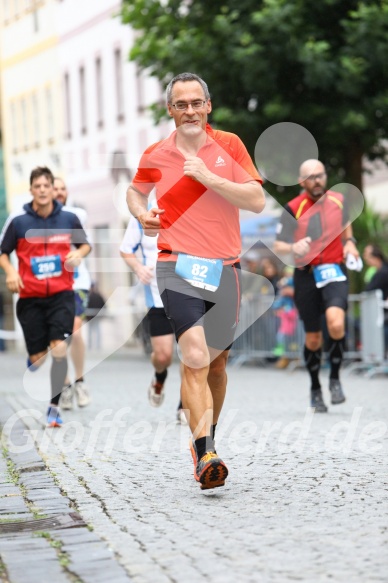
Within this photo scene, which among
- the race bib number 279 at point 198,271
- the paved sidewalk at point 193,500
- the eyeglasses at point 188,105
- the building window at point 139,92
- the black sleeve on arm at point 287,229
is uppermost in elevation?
the building window at point 139,92

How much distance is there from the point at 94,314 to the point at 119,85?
8.41 m

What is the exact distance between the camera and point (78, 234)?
463 inches

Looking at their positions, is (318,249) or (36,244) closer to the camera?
(36,244)

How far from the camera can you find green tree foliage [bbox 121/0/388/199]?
2175cm

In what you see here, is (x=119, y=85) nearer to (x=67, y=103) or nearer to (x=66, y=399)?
(x=67, y=103)

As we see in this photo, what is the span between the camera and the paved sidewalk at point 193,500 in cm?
539

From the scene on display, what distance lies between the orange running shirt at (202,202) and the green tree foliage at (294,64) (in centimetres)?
1417

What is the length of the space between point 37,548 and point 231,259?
2.22 meters

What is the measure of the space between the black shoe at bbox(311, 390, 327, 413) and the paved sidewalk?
0.48ft

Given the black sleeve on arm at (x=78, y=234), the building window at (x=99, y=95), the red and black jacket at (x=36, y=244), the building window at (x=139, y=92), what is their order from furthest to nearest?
the building window at (x=99, y=95)
the building window at (x=139, y=92)
the black sleeve on arm at (x=78, y=234)
the red and black jacket at (x=36, y=244)

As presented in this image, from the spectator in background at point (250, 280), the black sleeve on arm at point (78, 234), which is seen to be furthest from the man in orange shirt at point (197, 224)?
the spectator in background at point (250, 280)

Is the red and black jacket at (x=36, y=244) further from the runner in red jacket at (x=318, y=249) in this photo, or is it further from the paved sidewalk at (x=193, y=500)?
the runner in red jacket at (x=318, y=249)

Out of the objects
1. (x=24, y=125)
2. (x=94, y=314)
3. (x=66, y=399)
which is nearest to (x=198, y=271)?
(x=66, y=399)

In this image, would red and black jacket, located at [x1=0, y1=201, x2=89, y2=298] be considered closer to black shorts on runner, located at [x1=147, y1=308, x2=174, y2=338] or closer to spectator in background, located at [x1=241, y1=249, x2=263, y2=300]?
black shorts on runner, located at [x1=147, y1=308, x2=174, y2=338]
